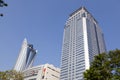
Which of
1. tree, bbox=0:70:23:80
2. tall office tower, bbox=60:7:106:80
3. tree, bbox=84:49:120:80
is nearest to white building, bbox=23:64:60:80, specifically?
tall office tower, bbox=60:7:106:80

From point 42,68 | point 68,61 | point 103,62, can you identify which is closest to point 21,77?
point 103,62

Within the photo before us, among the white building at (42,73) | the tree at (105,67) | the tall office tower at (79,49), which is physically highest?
the tall office tower at (79,49)

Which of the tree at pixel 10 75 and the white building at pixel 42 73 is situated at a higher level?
the white building at pixel 42 73

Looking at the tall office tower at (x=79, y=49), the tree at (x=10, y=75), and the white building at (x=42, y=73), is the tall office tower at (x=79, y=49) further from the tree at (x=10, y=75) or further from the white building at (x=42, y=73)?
the tree at (x=10, y=75)

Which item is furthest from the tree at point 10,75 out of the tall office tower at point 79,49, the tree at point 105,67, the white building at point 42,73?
the tall office tower at point 79,49

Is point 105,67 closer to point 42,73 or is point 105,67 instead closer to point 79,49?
point 42,73

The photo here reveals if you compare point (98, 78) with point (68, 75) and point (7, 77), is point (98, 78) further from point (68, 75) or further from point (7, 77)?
point (68, 75)

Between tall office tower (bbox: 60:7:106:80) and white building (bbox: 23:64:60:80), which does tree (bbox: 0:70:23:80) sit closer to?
white building (bbox: 23:64:60:80)

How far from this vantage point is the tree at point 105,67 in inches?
845

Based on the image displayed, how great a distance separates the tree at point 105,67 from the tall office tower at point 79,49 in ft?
412

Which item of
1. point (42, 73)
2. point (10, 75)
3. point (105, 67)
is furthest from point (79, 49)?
point (105, 67)

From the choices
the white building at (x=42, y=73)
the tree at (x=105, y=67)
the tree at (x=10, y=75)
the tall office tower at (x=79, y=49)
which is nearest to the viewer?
the tree at (x=105, y=67)

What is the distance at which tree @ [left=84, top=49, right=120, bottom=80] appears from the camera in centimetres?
2147

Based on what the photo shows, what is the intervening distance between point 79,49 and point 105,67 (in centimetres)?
15204
